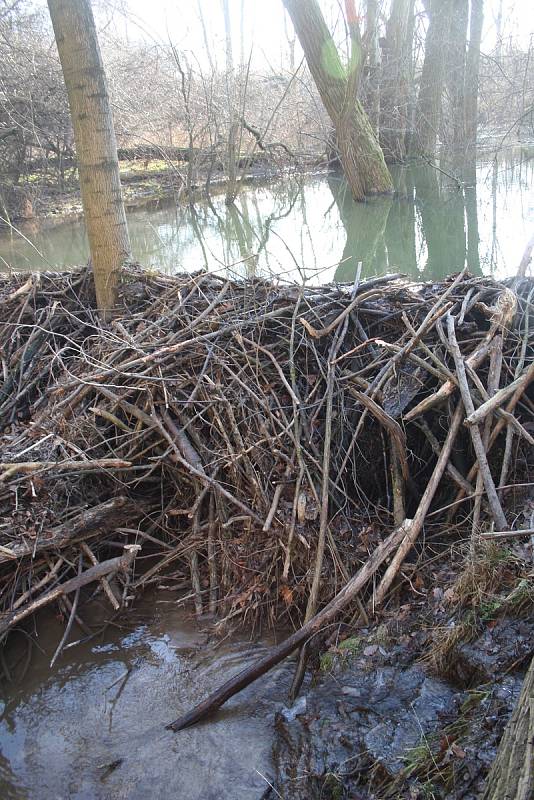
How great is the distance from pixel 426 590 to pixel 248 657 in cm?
95

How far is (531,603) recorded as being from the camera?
250 cm

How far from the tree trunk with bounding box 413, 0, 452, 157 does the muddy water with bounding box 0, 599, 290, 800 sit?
1510cm

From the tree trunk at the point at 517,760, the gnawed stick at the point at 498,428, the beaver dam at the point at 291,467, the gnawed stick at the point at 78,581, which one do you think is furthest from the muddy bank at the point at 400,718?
the gnawed stick at the point at 78,581

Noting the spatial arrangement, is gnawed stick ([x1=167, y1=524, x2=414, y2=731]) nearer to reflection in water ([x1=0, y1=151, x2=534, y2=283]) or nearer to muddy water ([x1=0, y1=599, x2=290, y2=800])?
muddy water ([x1=0, y1=599, x2=290, y2=800])

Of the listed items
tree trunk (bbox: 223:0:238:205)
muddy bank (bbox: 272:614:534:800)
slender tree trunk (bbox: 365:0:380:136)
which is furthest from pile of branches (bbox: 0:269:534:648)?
slender tree trunk (bbox: 365:0:380:136)

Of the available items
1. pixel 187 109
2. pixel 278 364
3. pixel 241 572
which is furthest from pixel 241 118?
pixel 241 572

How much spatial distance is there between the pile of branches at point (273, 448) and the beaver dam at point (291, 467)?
1 centimetres

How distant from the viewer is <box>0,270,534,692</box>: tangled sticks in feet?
11.1

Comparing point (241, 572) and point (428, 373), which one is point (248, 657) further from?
point (428, 373)

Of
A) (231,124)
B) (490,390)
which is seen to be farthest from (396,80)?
(490,390)

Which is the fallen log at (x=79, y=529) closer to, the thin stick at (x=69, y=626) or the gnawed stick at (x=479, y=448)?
the thin stick at (x=69, y=626)

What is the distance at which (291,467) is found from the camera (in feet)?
11.7

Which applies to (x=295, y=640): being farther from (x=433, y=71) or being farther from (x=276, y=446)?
(x=433, y=71)

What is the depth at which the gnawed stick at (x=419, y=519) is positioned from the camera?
3.13 metres
